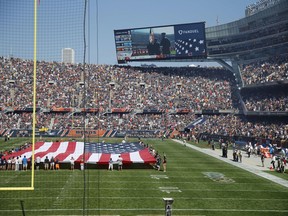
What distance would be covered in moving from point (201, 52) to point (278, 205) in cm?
4149

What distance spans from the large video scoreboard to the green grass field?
114 ft

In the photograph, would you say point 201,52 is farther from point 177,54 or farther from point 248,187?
point 248,187

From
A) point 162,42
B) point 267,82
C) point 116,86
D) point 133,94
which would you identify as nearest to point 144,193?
point 267,82

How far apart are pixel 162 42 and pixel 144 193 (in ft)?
137

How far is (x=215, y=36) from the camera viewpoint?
56250mm

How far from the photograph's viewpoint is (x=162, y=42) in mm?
54625

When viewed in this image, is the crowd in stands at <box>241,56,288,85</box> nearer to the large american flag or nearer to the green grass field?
the large american flag

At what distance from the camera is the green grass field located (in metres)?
12.9

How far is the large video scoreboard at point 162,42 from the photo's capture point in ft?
176

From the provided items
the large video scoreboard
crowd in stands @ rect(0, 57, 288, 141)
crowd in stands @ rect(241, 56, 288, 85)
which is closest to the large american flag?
crowd in stands @ rect(0, 57, 288, 141)

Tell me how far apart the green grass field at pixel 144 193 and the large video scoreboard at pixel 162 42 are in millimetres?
34603

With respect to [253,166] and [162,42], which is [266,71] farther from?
[253,166]

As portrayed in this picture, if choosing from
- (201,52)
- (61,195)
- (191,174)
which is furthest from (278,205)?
(201,52)

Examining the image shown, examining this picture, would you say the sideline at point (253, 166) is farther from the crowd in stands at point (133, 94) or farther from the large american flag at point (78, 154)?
the crowd in stands at point (133, 94)
